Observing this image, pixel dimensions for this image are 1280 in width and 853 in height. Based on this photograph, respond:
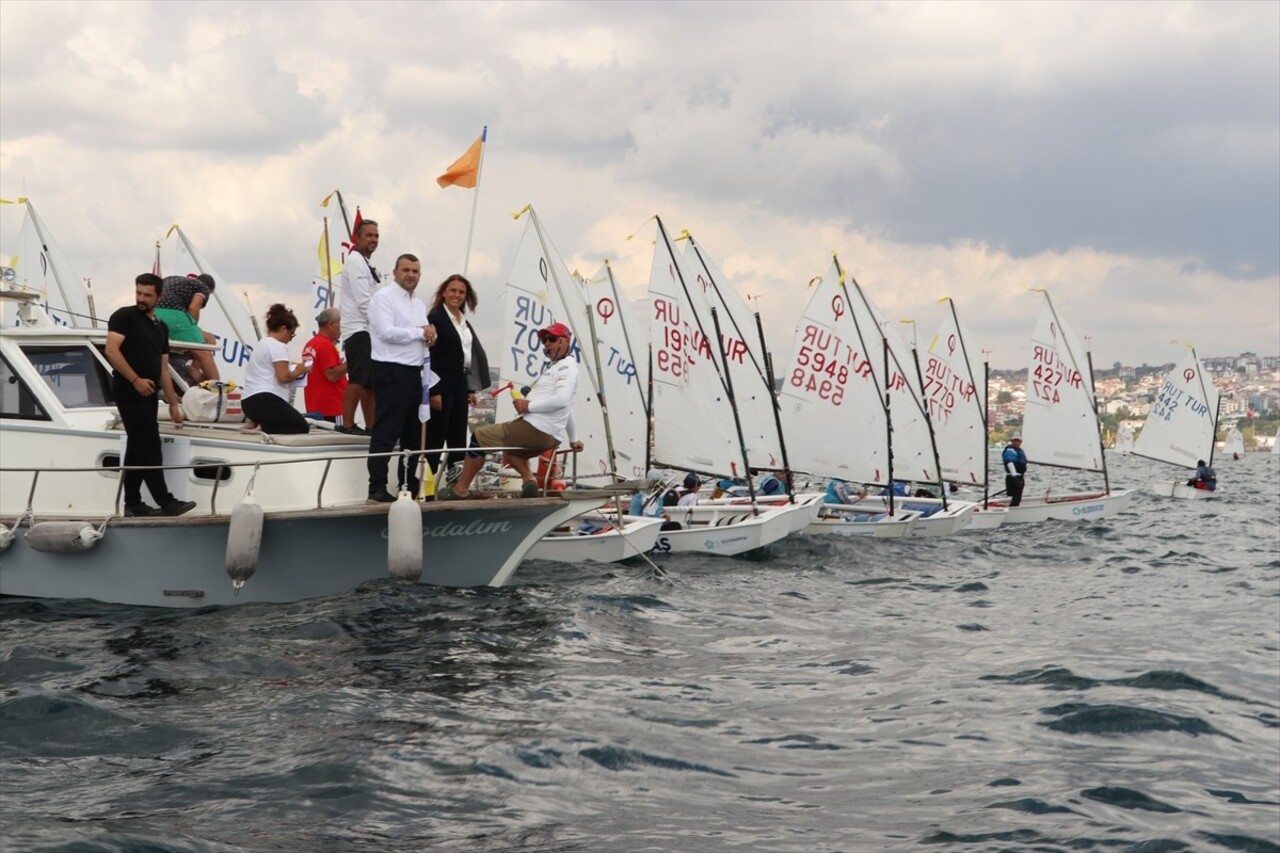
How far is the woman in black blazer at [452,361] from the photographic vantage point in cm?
1309

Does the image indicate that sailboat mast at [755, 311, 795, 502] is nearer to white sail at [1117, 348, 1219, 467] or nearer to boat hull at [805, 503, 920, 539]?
boat hull at [805, 503, 920, 539]

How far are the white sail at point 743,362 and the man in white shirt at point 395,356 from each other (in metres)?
17.0

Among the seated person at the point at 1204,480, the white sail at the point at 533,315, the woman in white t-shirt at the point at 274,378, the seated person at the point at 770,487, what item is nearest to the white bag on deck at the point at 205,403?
the woman in white t-shirt at the point at 274,378

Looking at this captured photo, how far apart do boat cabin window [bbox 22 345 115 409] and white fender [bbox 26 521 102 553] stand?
1.82m

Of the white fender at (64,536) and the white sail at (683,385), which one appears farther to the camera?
the white sail at (683,385)

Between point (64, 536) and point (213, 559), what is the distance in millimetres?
1332

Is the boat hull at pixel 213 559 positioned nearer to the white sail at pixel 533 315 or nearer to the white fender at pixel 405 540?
Result: the white fender at pixel 405 540

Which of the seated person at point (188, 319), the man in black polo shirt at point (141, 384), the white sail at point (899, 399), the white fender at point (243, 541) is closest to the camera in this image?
the white fender at point (243, 541)

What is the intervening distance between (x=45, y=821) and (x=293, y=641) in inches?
177

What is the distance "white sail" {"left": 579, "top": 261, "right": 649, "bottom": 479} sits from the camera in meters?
28.9

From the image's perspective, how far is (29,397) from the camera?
13523 mm

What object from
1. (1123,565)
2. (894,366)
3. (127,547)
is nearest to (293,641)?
(127,547)

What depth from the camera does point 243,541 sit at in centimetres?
1155

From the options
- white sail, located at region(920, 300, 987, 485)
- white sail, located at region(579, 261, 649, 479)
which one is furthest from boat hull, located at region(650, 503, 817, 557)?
white sail, located at region(920, 300, 987, 485)
